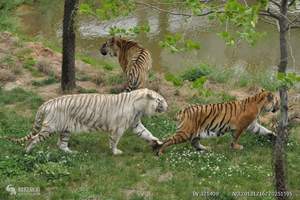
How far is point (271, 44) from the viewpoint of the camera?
17891mm

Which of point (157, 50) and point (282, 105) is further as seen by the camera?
point (157, 50)

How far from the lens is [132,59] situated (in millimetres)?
11617

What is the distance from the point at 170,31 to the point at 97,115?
10859 millimetres

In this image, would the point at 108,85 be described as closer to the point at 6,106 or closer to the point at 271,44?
the point at 6,106

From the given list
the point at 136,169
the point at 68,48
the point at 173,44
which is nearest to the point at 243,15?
the point at 173,44

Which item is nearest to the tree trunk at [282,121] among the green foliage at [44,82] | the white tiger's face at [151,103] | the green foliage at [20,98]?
the white tiger's face at [151,103]

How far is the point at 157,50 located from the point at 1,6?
7488 millimetres

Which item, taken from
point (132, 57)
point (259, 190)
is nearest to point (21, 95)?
point (132, 57)

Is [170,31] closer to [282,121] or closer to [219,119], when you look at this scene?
[219,119]

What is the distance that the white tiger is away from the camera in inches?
344

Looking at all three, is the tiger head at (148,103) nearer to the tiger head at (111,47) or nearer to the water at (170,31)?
the tiger head at (111,47)

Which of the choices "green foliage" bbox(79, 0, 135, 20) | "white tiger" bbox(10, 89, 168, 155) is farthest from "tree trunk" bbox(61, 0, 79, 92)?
"green foliage" bbox(79, 0, 135, 20)

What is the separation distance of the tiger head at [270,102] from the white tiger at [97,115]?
159cm

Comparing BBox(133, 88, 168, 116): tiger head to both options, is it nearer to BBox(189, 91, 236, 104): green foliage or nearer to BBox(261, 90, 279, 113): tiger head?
BBox(261, 90, 279, 113): tiger head
